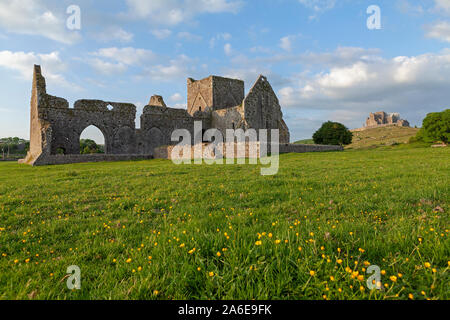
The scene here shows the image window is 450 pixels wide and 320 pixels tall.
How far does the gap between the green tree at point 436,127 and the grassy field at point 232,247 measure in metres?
55.7

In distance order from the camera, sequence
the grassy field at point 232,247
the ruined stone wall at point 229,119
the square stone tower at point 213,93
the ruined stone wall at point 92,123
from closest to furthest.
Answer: the grassy field at point 232,247, the ruined stone wall at point 92,123, the ruined stone wall at point 229,119, the square stone tower at point 213,93

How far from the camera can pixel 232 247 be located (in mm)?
3164

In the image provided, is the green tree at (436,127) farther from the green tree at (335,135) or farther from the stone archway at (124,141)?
the stone archway at (124,141)

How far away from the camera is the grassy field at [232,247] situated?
95.8 inches

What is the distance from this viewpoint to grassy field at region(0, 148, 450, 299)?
7.98ft

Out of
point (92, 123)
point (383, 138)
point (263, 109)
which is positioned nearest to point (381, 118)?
point (383, 138)

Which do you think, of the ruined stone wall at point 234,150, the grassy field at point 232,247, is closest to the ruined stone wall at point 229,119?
the ruined stone wall at point 234,150

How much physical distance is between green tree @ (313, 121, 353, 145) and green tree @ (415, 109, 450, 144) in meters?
15.0

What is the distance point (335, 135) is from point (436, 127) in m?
19.7

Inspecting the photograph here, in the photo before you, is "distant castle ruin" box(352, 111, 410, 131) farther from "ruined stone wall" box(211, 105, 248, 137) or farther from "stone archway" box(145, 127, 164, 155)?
Answer: "stone archway" box(145, 127, 164, 155)

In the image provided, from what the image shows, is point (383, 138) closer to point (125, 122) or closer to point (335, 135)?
point (335, 135)
